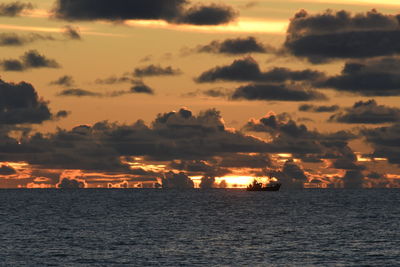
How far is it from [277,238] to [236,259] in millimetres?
33825

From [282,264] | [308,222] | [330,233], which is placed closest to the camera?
[282,264]

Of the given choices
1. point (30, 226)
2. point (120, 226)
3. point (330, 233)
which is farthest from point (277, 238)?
point (30, 226)

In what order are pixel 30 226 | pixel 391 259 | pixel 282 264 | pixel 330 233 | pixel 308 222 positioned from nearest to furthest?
pixel 282 264
pixel 391 259
pixel 330 233
pixel 30 226
pixel 308 222

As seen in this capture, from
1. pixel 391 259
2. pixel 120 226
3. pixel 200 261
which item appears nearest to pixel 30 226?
pixel 120 226

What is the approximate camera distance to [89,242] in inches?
5349

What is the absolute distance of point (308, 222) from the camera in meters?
190

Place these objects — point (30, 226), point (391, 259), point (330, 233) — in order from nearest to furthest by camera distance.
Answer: point (391, 259), point (330, 233), point (30, 226)

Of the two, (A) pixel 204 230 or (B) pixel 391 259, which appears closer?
(B) pixel 391 259

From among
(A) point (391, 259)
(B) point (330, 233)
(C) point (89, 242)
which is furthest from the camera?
(B) point (330, 233)

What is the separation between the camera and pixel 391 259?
114312 millimetres

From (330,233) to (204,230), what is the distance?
24.0 m

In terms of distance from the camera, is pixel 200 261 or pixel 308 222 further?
pixel 308 222

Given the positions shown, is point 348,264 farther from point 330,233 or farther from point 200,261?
point 330,233

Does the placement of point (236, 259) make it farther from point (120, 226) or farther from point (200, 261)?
point (120, 226)
